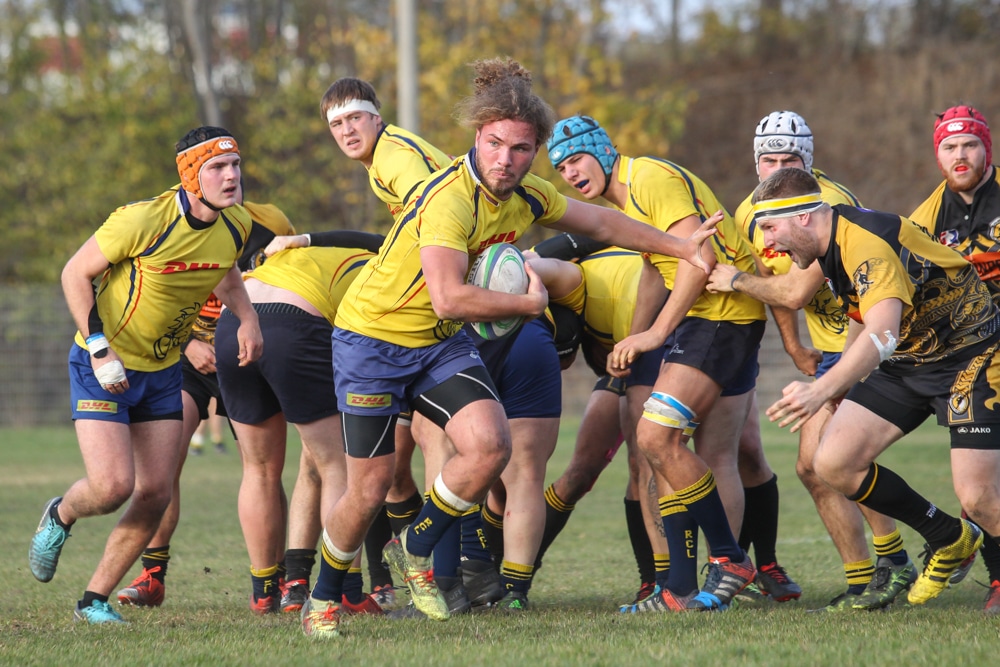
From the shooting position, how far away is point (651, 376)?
602 cm

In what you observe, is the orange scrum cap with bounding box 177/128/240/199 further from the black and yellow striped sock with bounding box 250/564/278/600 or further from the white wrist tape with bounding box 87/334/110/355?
the black and yellow striped sock with bounding box 250/564/278/600

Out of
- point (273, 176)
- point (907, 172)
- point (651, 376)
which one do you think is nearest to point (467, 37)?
point (273, 176)

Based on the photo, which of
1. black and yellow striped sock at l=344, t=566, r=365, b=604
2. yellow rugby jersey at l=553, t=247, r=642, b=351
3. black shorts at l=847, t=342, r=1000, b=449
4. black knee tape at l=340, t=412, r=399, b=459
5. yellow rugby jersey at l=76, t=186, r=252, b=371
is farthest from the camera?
yellow rugby jersey at l=553, t=247, r=642, b=351

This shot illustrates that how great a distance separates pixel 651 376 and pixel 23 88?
26380mm

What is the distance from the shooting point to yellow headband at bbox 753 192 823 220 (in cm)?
497

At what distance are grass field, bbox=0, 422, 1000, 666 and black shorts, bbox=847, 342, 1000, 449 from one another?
0.80m

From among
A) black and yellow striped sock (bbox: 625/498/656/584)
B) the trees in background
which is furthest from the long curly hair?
the trees in background

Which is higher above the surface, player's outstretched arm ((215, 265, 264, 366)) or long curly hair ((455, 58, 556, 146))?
long curly hair ((455, 58, 556, 146))

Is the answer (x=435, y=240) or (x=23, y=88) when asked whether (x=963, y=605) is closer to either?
(x=435, y=240)

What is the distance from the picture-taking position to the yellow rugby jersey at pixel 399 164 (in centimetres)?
652

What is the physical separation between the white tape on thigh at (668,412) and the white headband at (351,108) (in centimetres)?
252

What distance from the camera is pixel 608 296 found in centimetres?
634

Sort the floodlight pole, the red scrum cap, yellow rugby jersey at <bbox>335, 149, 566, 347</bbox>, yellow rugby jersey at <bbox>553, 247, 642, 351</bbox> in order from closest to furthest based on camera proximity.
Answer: yellow rugby jersey at <bbox>335, 149, 566, 347</bbox>, the red scrum cap, yellow rugby jersey at <bbox>553, 247, 642, 351</bbox>, the floodlight pole

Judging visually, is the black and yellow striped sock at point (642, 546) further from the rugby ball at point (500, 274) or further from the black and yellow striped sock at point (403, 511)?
the rugby ball at point (500, 274)
